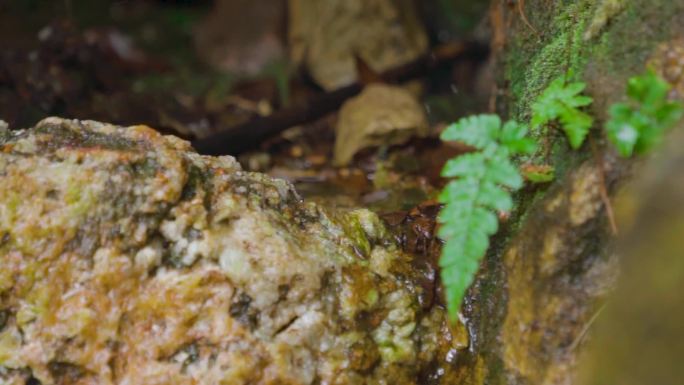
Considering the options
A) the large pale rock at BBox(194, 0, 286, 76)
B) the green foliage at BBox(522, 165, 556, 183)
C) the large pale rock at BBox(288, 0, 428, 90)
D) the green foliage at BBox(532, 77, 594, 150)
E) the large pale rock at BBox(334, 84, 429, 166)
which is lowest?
the green foliage at BBox(522, 165, 556, 183)

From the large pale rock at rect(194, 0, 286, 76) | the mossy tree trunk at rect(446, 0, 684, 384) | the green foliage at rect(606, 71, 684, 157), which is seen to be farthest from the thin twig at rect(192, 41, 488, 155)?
the green foliage at rect(606, 71, 684, 157)

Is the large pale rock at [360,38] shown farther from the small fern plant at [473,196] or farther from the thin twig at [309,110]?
the small fern plant at [473,196]

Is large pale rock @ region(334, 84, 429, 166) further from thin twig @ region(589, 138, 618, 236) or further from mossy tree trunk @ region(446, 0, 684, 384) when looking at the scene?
thin twig @ region(589, 138, 618, 236)

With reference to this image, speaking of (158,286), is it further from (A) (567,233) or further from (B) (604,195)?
(B) (604,195)

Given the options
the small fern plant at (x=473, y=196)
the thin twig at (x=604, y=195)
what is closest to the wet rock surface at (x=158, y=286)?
the small fern plant at (x=473, y=196)

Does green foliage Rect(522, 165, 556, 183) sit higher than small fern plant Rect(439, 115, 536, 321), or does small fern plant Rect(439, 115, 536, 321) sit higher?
green foliage Rect(522, 165, 556, 183)

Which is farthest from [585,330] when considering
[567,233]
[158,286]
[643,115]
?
[158,286]

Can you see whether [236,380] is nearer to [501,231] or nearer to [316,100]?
[501,231]
